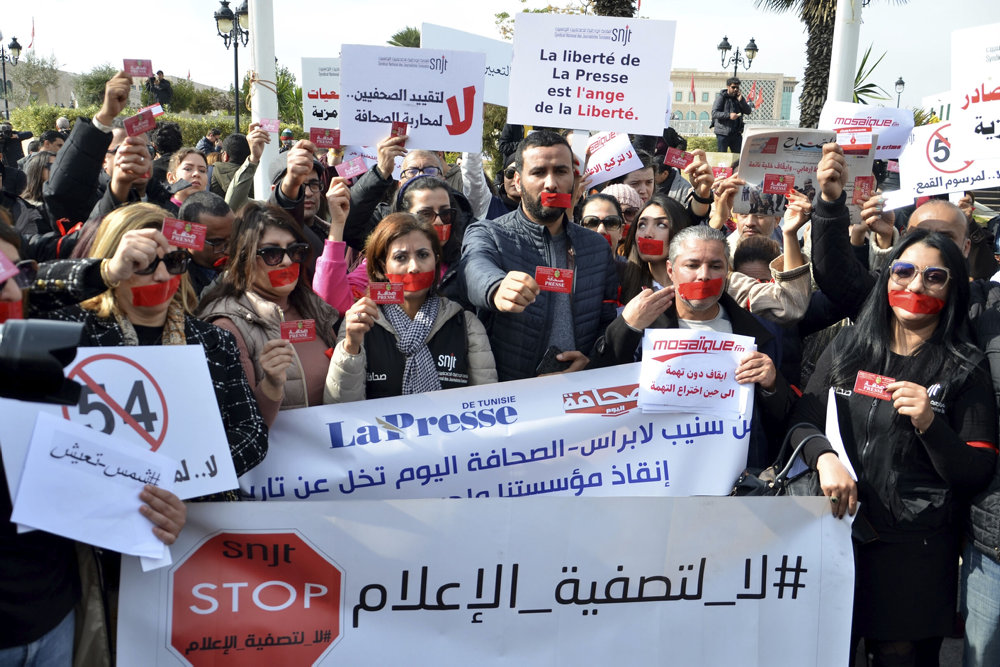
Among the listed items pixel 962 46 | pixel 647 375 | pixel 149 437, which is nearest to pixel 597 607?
pixel 647 375

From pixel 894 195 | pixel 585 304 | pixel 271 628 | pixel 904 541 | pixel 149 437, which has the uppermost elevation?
pixel 894 195

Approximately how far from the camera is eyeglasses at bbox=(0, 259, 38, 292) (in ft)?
6.70

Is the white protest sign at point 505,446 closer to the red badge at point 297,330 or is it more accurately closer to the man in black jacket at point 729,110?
the red badge at point 297,330

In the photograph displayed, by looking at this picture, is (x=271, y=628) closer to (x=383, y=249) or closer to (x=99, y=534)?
(x=99, y=534)

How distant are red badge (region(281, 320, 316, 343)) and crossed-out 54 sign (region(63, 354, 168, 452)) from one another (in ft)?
1.87

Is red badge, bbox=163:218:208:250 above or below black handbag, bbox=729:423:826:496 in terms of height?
above

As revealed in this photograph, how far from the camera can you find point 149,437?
2.65 metres

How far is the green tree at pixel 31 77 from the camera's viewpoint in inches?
2042

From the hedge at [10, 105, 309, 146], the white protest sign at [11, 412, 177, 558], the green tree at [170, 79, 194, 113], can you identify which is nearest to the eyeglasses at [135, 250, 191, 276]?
the white protest sign at [11, 412, 177, 558]

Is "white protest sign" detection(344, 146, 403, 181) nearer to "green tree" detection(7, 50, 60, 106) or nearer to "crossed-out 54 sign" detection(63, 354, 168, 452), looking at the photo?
"crossed-out 54 sign" detection(63, 354, 168, 452)

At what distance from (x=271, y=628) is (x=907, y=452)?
7.35ft

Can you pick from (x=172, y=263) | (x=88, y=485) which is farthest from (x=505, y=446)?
(x=88, y=485)

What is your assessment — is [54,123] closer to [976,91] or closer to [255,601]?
[976,91]

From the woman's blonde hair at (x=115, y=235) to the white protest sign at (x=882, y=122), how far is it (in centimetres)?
439
